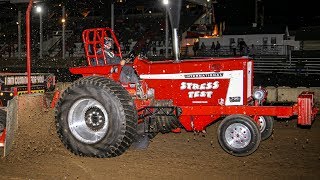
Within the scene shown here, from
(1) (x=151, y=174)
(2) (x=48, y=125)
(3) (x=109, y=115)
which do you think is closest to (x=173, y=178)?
(1) (x=151, y=174)

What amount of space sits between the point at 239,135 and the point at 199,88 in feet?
3.14

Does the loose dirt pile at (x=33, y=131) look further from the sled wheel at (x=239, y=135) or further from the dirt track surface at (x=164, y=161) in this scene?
the sled wheel at (x=239, y=135)

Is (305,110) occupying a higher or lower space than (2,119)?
higher

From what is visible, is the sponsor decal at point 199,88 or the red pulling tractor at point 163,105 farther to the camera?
the sponsor decal at point 199,88

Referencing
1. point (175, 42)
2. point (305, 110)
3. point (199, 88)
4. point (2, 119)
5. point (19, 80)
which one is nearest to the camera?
point (305, 110)

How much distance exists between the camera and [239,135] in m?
6.22

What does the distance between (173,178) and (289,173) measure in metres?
1.54

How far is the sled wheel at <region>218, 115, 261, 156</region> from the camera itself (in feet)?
20.0

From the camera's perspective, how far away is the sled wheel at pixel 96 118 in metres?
5.82

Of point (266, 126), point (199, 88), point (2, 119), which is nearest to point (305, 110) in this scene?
point (266, 126)

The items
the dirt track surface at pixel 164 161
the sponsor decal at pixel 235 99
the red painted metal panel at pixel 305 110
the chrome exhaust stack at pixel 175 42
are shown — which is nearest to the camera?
the dirt track surface at pixel 164 161

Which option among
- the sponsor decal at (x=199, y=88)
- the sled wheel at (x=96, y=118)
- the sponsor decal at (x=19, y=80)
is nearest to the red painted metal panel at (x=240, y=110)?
the sponsor decal at (x=199, y=88)

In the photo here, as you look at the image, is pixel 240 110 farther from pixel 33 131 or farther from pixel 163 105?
pixel 33 131

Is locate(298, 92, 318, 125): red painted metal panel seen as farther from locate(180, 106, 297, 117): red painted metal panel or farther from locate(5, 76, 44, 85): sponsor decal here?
locate(5, 76, 44, 85): sponsor decal
